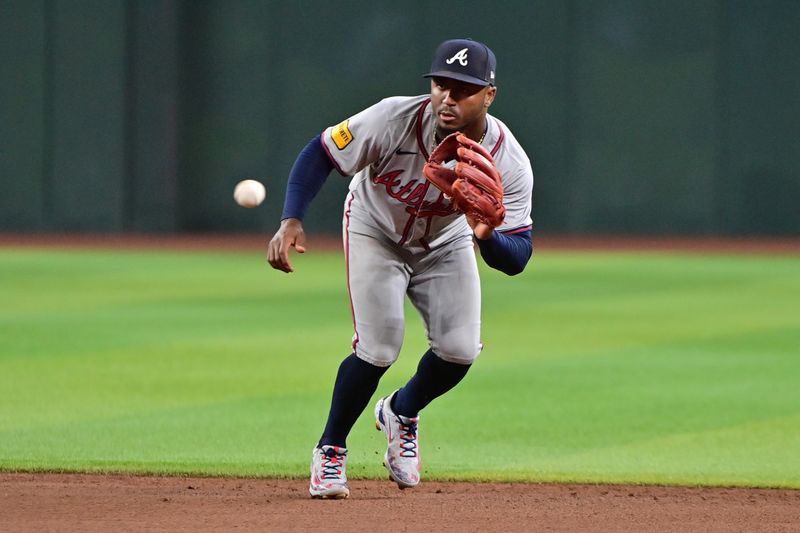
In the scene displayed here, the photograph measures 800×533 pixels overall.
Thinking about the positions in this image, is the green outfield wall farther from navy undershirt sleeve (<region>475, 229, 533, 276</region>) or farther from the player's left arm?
navy undershirt sleeve (<region>475, 229, 533, 276</region>)

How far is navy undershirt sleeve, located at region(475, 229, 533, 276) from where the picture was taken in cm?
476

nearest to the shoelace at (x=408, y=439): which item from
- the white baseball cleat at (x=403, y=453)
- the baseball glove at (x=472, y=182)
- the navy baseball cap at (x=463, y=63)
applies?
the white baseball cleat at (x=403, y=453)

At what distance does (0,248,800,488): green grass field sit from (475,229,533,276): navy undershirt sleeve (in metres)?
1.21

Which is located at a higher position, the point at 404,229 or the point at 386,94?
the point at 386,94

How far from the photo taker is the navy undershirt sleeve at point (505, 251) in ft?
15.6

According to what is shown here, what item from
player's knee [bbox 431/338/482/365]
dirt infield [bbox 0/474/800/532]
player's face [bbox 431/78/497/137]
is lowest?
dirt infield [bbox 0/474/800/532]

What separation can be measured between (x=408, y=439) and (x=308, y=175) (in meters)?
1.22

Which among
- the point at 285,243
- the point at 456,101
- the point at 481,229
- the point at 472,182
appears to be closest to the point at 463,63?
the point at 456,101

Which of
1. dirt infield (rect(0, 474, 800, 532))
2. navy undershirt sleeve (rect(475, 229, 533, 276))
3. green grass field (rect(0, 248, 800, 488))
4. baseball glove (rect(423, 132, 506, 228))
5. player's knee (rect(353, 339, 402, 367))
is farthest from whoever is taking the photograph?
green grass field (rect(0, 248, 800, 488))

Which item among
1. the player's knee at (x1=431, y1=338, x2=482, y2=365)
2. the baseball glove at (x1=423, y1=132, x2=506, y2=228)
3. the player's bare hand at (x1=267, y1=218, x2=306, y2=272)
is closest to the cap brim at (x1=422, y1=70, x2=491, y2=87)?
the baseball glove at (x1=423, y1=132, x2=506, y2=228)

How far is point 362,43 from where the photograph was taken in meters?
21.8

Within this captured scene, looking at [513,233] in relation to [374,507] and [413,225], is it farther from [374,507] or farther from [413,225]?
[374,507]

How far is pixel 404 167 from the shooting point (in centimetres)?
511

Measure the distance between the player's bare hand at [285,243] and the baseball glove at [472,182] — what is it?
0.53m
